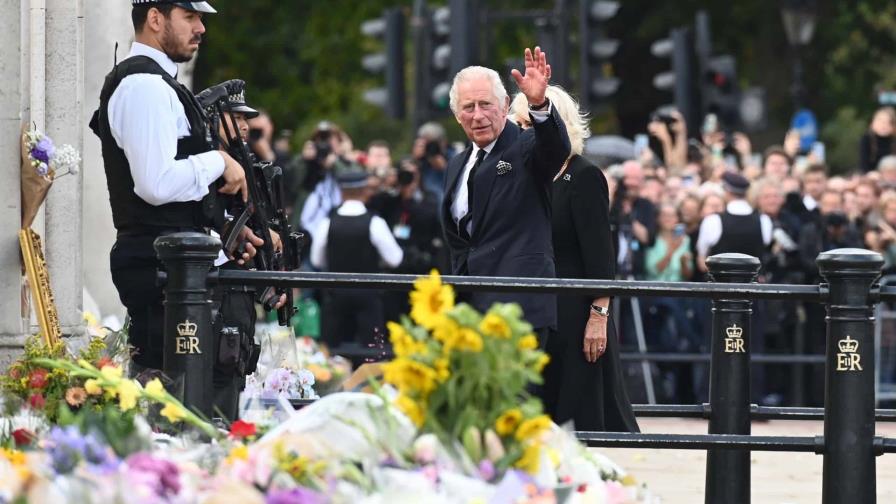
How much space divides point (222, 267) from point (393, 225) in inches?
391

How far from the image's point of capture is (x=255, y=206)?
7266mm

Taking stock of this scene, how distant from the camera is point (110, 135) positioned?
6.93 metres

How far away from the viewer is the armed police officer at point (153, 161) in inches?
266

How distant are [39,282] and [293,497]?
14.0 feet

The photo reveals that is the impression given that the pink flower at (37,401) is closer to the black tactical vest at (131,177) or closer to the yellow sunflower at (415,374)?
the yellow sunflower at (415,374)

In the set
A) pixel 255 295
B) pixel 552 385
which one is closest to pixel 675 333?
pixel 552 385

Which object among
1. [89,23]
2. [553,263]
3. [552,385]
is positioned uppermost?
[89,23]

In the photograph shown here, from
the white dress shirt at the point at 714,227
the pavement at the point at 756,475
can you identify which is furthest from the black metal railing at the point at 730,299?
the white dress shirt at the point at 714,227

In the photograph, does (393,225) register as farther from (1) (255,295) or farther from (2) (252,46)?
(2) (252,46)

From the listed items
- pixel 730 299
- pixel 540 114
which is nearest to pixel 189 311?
pixel 540 114

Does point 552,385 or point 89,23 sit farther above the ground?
point 89,23

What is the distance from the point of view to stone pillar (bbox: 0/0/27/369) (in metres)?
7.86

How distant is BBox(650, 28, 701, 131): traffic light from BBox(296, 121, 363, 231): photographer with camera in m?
6.08

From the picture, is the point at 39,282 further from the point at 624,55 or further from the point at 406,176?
the point at 624,55
